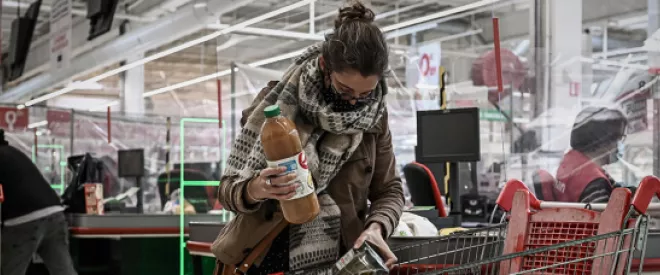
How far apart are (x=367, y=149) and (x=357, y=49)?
1.18ft

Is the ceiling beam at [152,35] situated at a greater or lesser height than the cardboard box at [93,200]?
greater

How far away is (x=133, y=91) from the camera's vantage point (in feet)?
55.8

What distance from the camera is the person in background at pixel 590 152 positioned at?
5466 millimetres

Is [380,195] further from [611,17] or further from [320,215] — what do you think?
[611,17]

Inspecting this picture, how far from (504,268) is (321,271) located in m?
0.54

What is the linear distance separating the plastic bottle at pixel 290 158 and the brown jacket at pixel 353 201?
0.13m

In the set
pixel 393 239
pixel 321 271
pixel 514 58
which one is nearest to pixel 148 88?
pixel 514 58

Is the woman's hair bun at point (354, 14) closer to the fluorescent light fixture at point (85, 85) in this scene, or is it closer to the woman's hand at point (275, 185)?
the woman's hand at point (275, 185)

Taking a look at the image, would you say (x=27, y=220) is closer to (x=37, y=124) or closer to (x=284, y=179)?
(x=37, y=124)

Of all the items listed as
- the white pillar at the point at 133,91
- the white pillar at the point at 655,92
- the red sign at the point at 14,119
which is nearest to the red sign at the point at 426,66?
the white pillar at the point at 655,92

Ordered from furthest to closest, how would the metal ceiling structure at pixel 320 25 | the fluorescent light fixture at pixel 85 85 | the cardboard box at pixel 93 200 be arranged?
the fluorescent light fixture at pixel 85 85 < the cardboard box at pixel 93 200 < the metal ceiling structure at pixel 320 25

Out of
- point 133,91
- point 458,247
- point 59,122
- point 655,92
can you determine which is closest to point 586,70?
point 655,92

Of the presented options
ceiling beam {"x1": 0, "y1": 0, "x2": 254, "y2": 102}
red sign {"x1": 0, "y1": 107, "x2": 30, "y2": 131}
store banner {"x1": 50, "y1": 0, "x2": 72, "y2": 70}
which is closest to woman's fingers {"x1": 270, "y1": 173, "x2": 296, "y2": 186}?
ceiling beam {"x1": 0, "y1": 0, "x2": 254, "y2": 102}

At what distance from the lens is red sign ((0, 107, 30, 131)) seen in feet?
38.7
